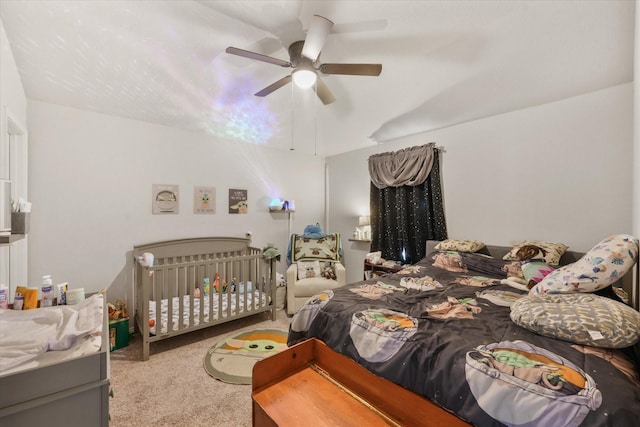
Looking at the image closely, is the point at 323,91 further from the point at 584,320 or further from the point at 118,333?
the point at 118,333

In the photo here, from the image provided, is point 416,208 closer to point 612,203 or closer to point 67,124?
point 612,203

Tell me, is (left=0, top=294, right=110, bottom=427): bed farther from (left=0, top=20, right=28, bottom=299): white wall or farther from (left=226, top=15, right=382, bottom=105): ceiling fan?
(left=226, top=15, right=382, bottom=105): ceiling fan

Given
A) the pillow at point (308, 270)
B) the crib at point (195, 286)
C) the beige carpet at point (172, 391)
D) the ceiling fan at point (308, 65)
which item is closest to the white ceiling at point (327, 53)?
the ceiling fan at point (308, 65)

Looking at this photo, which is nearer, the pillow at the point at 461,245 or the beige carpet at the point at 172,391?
the beige carpet at the point at 172,391

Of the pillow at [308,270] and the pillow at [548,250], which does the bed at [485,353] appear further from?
the pillow at [308,270]

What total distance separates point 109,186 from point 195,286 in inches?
56.4

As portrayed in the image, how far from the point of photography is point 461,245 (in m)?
2.94

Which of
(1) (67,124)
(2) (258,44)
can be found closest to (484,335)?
(2) (258,44)

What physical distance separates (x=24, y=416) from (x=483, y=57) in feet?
9.87

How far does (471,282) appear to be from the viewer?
227 centimetres

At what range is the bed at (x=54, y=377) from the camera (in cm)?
82

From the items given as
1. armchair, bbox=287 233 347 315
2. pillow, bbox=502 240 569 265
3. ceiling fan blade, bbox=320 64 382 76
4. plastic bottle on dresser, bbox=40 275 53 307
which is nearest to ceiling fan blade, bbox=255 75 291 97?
ceiling fan blade, bbox=320 64 382 76

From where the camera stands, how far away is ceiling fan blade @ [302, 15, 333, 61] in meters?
1.47

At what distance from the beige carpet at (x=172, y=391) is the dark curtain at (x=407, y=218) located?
2486 mm
